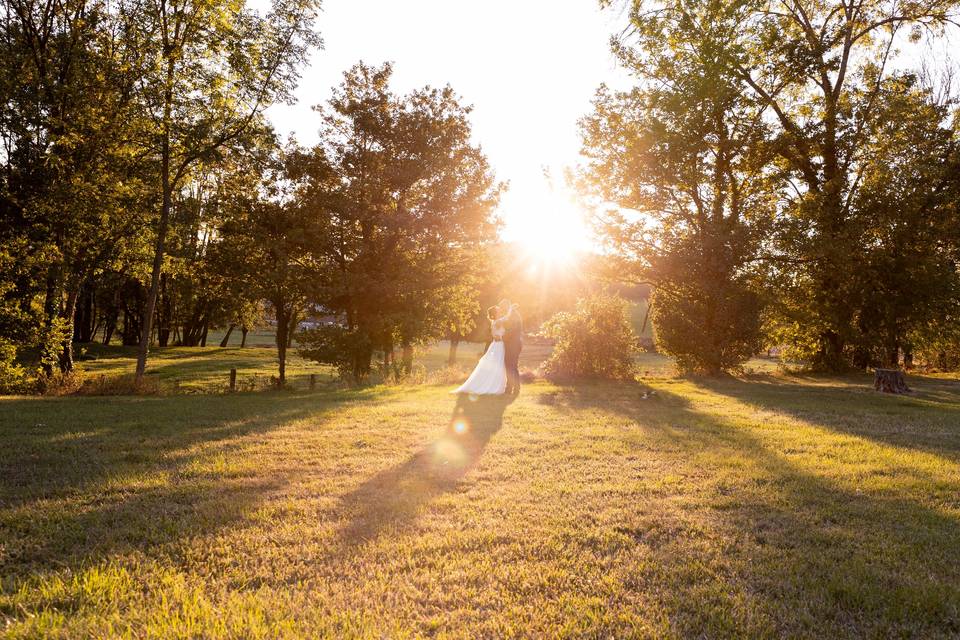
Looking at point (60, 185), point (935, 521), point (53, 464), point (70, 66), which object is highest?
point (70, 66)

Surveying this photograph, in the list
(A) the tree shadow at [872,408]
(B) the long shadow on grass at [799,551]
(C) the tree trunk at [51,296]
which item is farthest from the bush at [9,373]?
(A) the tree shadow at [872,408]

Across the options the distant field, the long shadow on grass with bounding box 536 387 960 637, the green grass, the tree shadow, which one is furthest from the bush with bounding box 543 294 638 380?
the long shadow on grass with bounding box 536 387 960 637

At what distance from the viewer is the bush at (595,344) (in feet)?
62.6

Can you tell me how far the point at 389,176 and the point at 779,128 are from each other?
56.0 ft

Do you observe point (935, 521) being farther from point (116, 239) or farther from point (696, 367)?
point (116, 239)

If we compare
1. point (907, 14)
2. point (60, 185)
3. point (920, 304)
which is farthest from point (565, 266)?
point (60, 185)

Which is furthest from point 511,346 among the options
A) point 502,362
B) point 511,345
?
point 502,362

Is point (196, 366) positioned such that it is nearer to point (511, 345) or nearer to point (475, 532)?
point (511, 345)

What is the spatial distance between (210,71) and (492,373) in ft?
46.1

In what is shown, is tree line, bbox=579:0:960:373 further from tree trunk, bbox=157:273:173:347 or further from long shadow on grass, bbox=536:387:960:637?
tree trunk, bbox=157:273:173:347

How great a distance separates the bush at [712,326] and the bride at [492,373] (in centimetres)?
907

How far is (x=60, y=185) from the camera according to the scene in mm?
16781

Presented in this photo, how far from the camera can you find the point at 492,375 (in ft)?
A: 50.1

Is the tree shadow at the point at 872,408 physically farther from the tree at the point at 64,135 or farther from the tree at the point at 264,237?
the tree at the point at 64,135
